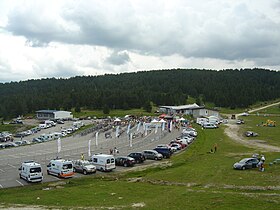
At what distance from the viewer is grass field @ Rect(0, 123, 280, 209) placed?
70.2 ft

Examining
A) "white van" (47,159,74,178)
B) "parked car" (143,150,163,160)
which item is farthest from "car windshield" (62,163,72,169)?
"parked car" (143,150,163,160)

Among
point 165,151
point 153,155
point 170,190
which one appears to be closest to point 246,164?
point 170,190

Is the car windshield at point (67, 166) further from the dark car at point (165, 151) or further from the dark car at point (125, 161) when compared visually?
the dark car at point (165, 151)

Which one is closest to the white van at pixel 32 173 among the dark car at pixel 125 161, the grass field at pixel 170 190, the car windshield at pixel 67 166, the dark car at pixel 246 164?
the grass field at pixel 170 190

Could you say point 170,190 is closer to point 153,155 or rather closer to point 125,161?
point 125,161

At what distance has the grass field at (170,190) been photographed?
21391mm

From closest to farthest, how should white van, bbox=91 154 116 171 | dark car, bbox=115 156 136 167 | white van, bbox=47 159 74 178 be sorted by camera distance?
white van, bbox=47 159 74 178 → white van, bbox=91 154 116 171 → dark car, bbox=115 156 136 167

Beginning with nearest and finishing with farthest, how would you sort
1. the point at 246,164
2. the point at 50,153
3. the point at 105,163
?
the point at 246,164 → the point at 105,163 → the point at 50,153

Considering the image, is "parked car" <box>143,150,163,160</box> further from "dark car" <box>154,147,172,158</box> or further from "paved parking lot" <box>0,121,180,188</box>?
"dark car" <box>154,147,172,158</box>

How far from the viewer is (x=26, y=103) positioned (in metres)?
165

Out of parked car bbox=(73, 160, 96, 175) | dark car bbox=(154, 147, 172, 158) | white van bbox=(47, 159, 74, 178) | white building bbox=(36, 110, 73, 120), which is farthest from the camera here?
white building bbox=(36, 110, 73, 120)

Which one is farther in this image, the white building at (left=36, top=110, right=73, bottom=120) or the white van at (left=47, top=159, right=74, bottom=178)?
the white building at (left=36, top=110, right=73, bottom=120)

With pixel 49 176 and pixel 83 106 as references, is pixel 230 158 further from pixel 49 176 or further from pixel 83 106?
pixel 83 106

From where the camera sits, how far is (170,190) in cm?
2692
